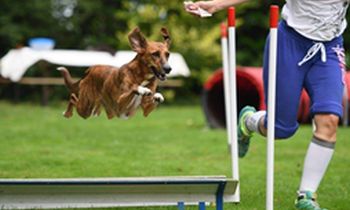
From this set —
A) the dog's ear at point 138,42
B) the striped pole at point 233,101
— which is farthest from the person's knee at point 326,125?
the dog's ear at point 138,42

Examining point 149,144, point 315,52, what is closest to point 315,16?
point 315,52

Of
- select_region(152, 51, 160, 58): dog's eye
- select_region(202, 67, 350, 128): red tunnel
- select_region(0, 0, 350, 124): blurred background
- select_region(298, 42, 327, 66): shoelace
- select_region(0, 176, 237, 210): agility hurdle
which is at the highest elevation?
select_region(152, 51, 160, 58): dog's eye

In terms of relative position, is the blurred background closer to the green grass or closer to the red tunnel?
the red tunnel

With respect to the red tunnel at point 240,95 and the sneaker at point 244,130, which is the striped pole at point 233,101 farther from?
the red tunnel at point 240,95

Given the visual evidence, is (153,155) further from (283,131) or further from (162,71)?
(162,71)

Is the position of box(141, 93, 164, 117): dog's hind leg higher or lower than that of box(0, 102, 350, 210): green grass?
higher

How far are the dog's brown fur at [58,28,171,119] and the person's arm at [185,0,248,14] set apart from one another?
25 cm

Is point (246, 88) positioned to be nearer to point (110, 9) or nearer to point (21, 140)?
point (21, 140)

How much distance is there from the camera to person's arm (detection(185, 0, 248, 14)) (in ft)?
15.0

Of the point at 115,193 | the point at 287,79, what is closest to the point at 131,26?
the point at 287,79

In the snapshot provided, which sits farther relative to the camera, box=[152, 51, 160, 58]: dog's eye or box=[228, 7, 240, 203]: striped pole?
box=[228, 7, 240, 203]: striped pole

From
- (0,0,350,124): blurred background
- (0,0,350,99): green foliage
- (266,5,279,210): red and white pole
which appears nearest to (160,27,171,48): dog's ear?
(266,5,279,210): red and white pole

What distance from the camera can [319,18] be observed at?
457 centimetres

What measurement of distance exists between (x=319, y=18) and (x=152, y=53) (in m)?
1.07
